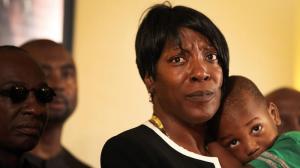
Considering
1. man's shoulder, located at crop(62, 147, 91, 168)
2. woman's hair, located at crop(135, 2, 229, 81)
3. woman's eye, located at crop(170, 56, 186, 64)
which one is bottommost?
man's shoulder, located at crop(62, 147, 91, 168)

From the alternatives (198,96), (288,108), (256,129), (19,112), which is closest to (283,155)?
(256,129)

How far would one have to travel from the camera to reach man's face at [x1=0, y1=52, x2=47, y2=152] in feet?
3.74

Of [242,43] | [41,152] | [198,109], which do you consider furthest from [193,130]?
[242,43]

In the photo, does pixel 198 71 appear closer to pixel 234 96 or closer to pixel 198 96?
pixel 198 96

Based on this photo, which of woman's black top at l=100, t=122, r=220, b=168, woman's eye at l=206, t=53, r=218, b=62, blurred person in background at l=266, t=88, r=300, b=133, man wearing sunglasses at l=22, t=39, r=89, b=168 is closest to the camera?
woman's black top at l=100, t=122, r=220, b=168

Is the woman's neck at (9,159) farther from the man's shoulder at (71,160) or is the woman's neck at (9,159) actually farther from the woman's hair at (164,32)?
the man's shoulder at (71,160)

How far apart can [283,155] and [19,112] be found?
0.62m

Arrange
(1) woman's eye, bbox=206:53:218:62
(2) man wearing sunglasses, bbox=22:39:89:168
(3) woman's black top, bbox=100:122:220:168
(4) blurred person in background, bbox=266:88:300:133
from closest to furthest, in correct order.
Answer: (3) woman's black top, bbox=100:122:220:168 < (1) woman's eye, bbox=206:53:218:62 < (4) blurred person in background, bbox=266:88:300:133 < (2) man wearing sunglasses, bbox=22:39:89:168

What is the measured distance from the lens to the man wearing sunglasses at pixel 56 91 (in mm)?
1688

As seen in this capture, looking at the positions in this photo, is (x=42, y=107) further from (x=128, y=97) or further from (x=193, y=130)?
(x=128, y=97)

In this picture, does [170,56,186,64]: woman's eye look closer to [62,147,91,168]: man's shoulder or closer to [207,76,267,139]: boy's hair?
[207,76,267,139]: boy's hair

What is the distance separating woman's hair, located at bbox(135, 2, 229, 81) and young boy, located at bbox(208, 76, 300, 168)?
11 cm

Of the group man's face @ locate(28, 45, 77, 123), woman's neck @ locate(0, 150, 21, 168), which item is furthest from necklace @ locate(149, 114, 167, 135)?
man's face @ locate(28, 45, 77, 123)

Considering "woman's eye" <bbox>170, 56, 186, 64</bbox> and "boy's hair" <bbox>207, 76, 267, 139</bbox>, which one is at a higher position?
"woman's eye" <bbox>170, 56, 186, 64</bbox>
